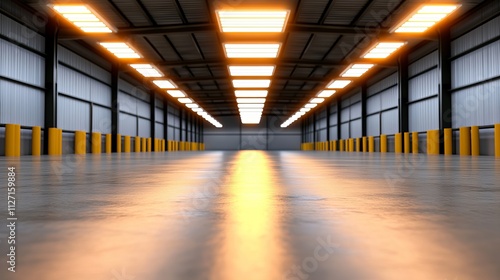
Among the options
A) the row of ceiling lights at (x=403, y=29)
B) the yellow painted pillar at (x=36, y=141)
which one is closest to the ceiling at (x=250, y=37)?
the row of ceiling lights at (x=403, y=29)

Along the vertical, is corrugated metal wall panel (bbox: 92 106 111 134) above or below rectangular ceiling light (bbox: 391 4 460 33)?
below

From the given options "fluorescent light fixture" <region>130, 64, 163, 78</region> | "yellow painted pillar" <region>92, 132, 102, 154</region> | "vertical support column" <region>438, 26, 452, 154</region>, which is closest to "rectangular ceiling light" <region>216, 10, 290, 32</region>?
"vertical support column" <region>438, 26, 452, 154</region>

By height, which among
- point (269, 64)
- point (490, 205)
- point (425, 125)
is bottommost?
point (490, 205)

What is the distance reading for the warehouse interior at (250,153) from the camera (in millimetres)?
1514

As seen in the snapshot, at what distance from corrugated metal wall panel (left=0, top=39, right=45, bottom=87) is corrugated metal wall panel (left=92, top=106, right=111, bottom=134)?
675cm

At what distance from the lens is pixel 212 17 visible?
18391 mm

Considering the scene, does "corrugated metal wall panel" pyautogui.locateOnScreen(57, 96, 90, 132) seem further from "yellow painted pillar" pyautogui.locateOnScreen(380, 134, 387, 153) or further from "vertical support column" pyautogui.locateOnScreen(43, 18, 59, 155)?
"yellow painted pillar" pyautogui.locateOnScreen(380, 134, 387, 153)

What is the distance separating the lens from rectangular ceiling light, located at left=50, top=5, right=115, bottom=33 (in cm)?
1644

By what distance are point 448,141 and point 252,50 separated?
36.8ft

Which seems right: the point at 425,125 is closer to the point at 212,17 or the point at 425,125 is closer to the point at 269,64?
the point at 269,64

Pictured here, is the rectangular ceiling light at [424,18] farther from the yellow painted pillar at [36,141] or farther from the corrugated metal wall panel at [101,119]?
the corrugated metal wall panel at [101,119]

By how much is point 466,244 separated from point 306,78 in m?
31.1

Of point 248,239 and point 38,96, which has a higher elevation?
point 38,96

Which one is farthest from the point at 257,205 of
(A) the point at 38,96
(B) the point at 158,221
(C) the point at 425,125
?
(C) the point at 425,125
